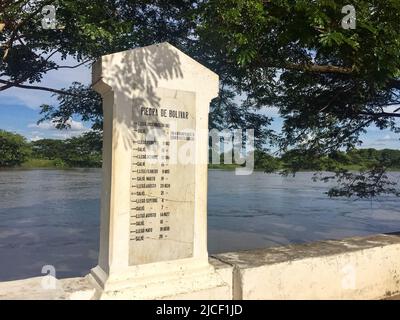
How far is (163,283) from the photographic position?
114 inches

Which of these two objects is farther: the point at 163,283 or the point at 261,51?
the point at 261,51

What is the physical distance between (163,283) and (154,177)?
2.48 feet

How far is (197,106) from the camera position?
10.4 feet

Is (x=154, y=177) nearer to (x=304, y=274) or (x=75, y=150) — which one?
(x=304, y=274)

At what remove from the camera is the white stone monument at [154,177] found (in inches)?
109

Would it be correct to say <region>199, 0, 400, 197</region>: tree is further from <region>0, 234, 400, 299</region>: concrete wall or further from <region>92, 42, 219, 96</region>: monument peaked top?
<region>0, 234, 400, 299</region>: concrete wall

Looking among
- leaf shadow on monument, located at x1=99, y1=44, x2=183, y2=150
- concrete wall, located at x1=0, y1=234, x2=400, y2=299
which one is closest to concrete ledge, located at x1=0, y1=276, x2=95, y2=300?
concrete wall, located at x1=0, y1=234, x2=400, y2=299

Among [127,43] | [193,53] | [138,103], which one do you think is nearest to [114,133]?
[138,103]

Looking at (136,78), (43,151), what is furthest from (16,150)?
(136,78)

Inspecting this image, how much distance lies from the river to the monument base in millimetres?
6532

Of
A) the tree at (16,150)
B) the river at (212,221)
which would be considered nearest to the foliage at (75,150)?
the tree at (16,150)

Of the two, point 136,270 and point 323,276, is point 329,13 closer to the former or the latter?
point 323,276

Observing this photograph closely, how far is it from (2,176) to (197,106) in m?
34.7

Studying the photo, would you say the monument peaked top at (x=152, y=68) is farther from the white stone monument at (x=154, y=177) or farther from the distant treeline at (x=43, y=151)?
the distant treeline at (x=43, y=151)
